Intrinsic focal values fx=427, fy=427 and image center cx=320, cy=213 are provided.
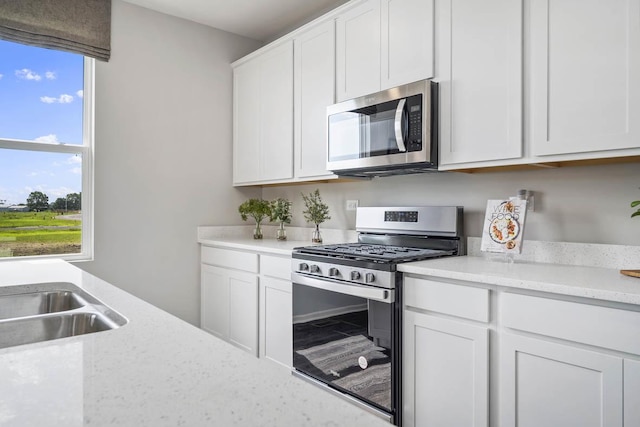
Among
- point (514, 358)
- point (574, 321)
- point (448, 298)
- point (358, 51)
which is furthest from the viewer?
point (358, 51)

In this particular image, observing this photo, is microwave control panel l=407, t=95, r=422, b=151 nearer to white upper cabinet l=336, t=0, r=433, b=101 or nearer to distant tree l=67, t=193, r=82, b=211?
white upper cabinet l=336, t=0, r=433, b=101

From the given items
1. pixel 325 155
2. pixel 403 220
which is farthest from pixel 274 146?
pixel 403 220

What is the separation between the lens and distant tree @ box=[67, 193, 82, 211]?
3.12 metres

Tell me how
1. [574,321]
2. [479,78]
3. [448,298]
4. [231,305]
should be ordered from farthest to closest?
[231,305], [479,78], [448,298], [574,321]

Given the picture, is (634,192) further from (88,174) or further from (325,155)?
(88,174)

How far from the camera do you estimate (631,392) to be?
1.33 m

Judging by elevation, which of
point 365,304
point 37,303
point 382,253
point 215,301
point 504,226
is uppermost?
→ point 504,226

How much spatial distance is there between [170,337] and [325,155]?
2080mm

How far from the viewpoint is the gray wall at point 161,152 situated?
3199 millimetres

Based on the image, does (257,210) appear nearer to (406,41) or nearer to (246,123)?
(246,123)

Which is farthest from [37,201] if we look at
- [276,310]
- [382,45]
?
[382,45]

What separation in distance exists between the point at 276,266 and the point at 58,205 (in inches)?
66.3

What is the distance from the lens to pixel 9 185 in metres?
2.92

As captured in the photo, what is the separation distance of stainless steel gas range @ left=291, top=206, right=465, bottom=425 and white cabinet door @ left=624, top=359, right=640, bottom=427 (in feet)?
2.82
